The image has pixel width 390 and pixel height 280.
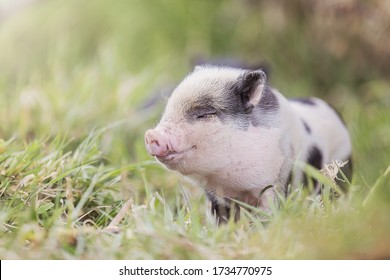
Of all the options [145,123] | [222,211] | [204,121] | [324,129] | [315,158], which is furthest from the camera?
[145,123]

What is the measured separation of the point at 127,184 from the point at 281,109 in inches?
33.6

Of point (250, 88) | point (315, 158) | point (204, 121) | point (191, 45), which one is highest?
point (250, 88)

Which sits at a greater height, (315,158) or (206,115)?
(206,115)

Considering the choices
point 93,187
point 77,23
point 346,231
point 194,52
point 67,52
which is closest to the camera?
point 346,231

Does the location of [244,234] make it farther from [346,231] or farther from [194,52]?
[194,52]

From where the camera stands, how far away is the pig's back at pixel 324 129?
3520mm

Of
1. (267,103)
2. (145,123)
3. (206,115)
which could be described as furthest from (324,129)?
(145,123)

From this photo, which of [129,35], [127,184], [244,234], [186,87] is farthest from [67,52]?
[244,234]

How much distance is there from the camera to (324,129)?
3668mm

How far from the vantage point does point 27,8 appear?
7.46 meters

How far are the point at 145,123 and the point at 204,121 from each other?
6.21ft

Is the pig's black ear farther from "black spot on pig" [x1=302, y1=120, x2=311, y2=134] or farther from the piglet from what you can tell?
"black spot on pig" [x1=302, y1=120, x2=311, y2=134]

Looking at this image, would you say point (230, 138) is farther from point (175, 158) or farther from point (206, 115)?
point (175, 158)

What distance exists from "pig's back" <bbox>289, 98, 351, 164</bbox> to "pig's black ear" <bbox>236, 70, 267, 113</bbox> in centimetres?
A: 41
